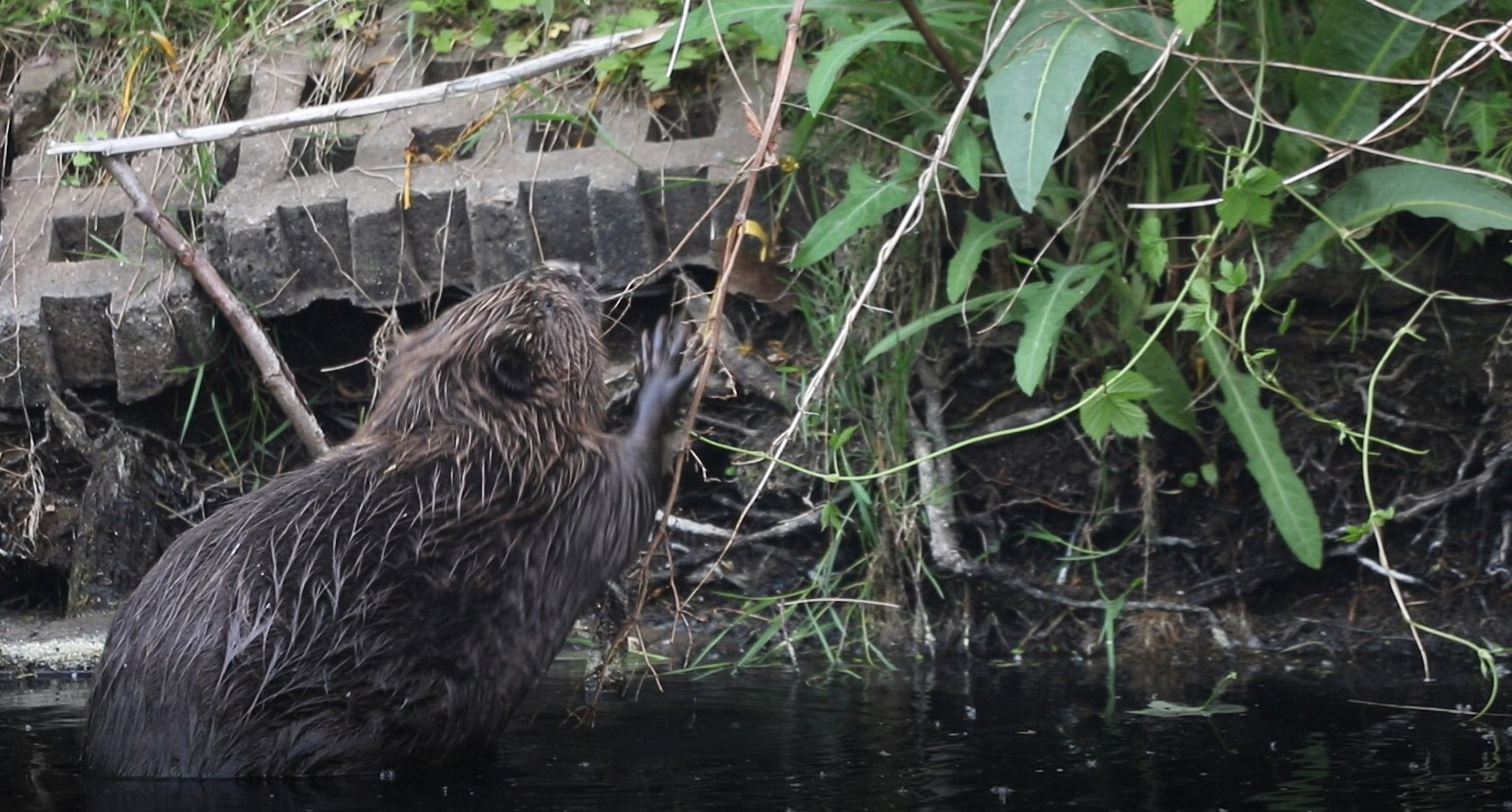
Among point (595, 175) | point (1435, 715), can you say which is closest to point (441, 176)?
point (595, 175)

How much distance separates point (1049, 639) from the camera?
430 cm

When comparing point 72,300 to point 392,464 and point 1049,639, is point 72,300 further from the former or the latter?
point 1049,639

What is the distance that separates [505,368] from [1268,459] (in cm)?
173

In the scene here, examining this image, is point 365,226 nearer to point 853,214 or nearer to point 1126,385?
point 853,214

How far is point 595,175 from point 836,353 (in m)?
1.50

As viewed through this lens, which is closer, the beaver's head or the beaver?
the beaver

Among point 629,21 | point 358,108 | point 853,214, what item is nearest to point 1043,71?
point 853,214

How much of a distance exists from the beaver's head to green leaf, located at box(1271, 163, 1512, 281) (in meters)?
1.60

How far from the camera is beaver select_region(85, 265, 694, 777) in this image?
3.21 meters

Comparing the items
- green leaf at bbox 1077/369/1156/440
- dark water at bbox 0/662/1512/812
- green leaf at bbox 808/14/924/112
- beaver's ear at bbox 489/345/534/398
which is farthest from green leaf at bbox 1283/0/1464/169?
beaver's ear at bbox 489/345/534/398

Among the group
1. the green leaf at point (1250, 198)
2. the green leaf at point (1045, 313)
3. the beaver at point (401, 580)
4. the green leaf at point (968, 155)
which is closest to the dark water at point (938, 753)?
the beaver at point (401, 580)

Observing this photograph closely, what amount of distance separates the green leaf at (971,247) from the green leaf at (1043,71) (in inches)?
15.6

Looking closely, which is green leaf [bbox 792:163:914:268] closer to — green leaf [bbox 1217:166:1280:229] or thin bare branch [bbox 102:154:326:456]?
green leaf [bbox 1217:166:1280:229]

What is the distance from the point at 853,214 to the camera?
13.2 ft
